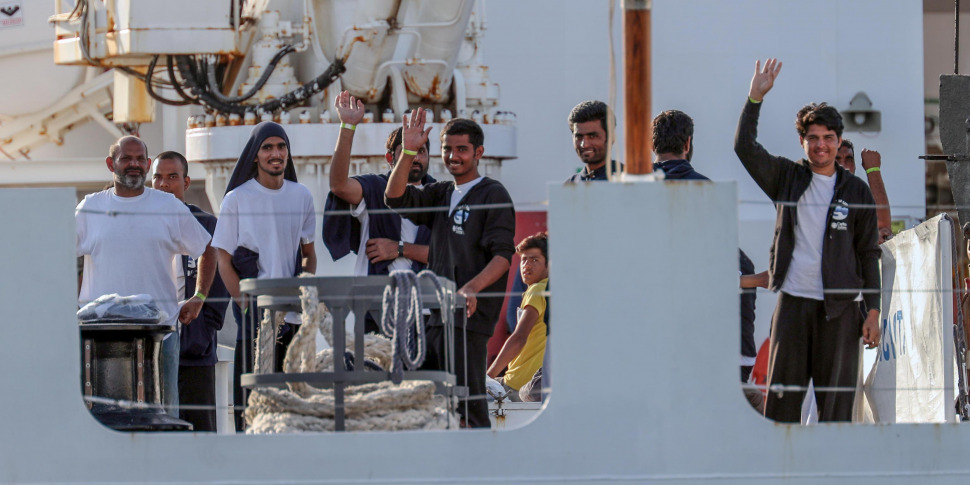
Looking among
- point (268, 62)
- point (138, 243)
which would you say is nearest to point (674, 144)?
point (138, 243)

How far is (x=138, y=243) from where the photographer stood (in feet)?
18.6

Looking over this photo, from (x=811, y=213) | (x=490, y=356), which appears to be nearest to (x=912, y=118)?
(x=490, y=356)

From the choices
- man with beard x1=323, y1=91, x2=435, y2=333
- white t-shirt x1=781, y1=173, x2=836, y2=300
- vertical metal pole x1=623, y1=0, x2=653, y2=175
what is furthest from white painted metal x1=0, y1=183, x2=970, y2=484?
man with beard x1=323, y1=91, x2=435, y2=333

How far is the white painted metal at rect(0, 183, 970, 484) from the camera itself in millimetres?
4258

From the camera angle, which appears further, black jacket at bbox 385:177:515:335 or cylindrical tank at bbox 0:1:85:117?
cylindrical tank at bbox 0:1:85:117

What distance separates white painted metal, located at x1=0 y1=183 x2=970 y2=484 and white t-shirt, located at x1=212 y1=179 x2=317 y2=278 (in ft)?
4.31

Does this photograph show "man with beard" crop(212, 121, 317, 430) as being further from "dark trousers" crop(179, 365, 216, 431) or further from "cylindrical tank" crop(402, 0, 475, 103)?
"cylindrical tank" crop(402, 0, 475, 103)

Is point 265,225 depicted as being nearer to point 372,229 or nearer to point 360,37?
point 372,229

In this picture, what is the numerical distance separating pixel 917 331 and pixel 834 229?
1039mm

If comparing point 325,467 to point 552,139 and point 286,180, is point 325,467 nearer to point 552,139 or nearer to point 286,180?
point 286,180

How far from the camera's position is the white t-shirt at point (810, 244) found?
5.14 metres

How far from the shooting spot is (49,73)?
14227 mm

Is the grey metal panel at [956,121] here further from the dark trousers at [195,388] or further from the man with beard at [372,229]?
the dark trousers at [195,388]

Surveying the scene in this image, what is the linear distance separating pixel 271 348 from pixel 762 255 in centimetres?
858
